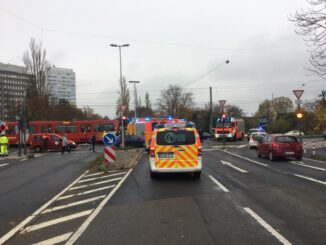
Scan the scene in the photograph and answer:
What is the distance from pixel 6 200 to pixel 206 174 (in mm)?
7706

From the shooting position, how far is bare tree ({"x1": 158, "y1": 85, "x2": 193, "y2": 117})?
336 feet

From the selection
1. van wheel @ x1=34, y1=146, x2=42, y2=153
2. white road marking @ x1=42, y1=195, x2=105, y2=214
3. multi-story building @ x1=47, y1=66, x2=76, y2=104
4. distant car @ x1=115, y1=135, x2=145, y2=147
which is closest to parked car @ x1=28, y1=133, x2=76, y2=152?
van wheel @ x1=34, y1=146, x2=42, y2=153

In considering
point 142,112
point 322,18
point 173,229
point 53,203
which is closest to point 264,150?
point 322,18

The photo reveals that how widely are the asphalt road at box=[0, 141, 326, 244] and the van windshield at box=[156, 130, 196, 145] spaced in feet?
4.18

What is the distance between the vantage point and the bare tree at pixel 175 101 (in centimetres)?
10256

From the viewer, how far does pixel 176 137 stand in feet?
51.0

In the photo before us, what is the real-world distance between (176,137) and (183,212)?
21.9 ft

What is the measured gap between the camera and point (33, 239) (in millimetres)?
7043

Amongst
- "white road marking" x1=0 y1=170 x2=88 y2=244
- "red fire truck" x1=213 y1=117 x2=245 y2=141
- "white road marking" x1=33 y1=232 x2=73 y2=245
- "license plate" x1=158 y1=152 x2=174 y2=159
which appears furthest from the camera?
"red fire truck" x1=213 y1=117 x2=245 y2=141

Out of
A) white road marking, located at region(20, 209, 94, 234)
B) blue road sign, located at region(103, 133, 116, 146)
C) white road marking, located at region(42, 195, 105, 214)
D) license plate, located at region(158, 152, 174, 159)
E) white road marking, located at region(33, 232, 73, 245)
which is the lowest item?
white road marking, located at region(42, 195, 105, 214)

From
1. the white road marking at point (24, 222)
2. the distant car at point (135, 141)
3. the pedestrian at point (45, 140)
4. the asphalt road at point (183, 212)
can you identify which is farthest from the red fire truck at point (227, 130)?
the white road marking at point (24, 222)

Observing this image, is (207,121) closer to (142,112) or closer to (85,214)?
(142,112)

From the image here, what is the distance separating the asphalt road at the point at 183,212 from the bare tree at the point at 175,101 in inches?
3443

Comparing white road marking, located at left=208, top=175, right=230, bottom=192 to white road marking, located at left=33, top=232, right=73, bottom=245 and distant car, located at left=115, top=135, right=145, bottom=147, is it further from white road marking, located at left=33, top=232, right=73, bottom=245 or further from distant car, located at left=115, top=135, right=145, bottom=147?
distant car, located at left=115, top=135, right=145, bottom=147
